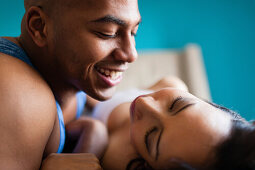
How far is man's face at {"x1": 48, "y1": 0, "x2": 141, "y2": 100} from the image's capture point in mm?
767

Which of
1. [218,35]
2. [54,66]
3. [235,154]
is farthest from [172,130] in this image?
[218,35]

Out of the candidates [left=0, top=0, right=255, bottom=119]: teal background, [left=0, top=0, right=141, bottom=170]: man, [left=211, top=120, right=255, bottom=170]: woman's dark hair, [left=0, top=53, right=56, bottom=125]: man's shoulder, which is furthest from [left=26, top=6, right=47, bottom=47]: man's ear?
[left=0, top=0, right=255, bottom=119]: teal background

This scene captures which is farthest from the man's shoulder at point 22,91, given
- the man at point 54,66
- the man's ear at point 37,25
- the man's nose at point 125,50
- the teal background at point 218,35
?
the teal background at point 218,35

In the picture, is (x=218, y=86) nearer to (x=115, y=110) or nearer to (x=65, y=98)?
(x=115, y=110)

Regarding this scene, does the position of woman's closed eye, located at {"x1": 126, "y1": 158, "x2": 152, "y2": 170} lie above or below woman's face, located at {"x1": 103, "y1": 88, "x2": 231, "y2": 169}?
below

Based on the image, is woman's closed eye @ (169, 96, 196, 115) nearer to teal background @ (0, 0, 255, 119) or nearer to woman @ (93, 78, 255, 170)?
woman @ (93, 78, 255, 170)

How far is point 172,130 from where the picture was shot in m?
0.65

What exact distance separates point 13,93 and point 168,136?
45 centimetres

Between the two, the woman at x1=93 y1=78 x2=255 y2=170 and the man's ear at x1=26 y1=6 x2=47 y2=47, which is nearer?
the woman at x1=93 y1=78 x2=255 y2=170

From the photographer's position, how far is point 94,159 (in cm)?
75

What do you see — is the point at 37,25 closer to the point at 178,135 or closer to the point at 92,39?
the point at 92,39

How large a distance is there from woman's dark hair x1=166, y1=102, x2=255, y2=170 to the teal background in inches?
81.3

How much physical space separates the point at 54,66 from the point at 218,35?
2274 mm

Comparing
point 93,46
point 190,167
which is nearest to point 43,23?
point 93,46
